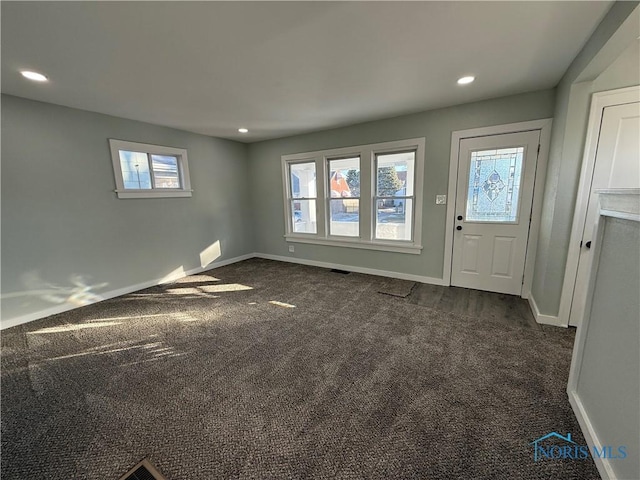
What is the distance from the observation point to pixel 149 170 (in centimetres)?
394

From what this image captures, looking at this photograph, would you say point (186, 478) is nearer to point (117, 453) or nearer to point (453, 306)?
point (117, 453)

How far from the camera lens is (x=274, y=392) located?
71.0 inches

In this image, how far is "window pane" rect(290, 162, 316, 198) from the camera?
4816 millimetres

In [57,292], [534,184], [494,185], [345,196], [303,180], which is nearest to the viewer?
[534,184]

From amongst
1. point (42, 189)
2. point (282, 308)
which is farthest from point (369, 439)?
point (42, 189)

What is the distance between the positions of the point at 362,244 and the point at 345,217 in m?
0.59

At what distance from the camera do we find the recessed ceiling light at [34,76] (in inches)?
86.7

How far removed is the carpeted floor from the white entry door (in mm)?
1021

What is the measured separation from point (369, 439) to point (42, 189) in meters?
4.16

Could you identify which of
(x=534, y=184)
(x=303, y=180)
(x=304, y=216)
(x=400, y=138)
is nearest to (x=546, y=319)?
(x=534, y=184)

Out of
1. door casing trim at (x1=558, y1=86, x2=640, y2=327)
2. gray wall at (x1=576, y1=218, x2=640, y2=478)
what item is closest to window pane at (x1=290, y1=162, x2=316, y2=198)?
Result: door casing trim at (x1=558, y1=86, x2=640, y2=327)

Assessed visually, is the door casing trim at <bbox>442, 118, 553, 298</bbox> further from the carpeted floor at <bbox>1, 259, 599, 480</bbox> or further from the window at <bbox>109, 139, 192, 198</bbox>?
the window at <bbox>109, 139, 192, 198</bbox>

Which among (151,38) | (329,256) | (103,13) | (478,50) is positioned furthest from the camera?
(329,256)

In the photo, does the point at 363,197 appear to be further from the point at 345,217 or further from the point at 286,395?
the point at 286,395
